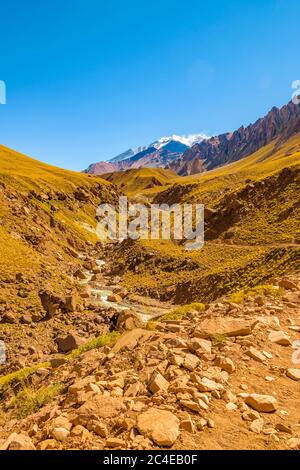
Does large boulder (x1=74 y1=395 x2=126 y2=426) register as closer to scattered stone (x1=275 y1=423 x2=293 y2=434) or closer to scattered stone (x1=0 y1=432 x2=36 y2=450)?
scattered stone (x1=0 y1=432 x2=36 y2=450)

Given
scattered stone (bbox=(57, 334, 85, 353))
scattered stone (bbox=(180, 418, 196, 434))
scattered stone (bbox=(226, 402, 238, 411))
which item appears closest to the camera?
scattered stone (bbox=(180, 418, 196, 434))

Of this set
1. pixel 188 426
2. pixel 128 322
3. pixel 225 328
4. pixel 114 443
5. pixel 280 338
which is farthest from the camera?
pixel 128 322

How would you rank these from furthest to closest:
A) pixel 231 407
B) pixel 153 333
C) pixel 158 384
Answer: pixel 153 333 < pixel 158 384 < pixel 231 407

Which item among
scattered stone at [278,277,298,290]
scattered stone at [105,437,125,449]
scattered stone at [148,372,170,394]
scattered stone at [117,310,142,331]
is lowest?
scattered stone at [117,310,142,331]

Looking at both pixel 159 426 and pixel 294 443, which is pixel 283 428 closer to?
pixel 294 443

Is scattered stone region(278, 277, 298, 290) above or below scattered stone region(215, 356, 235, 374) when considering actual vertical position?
above

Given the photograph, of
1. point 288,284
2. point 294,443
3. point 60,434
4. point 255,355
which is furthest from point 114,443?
point 288,284

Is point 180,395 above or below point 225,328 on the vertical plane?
below

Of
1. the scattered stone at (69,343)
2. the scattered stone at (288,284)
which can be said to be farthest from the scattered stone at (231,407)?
the scattered stone at (69,343)

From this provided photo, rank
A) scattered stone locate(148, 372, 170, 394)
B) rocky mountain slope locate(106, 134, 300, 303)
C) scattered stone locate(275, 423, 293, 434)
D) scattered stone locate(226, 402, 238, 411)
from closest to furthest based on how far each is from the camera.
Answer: scattered stone locate(275, 423, 293, 434) < scattered stone locate(226, 402, 238, 411) < scattered stone locate(148, 372, 170, 394) < rocky mountain slope locate(106, 134, 300, 303)

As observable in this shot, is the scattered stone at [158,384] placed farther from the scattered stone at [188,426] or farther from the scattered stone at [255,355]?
the scattered stone at [255,355]

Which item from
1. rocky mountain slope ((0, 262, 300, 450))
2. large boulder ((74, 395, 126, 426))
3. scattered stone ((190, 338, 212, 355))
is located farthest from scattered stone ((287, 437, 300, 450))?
scattered stone ((190, 338, 212, 355))
